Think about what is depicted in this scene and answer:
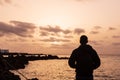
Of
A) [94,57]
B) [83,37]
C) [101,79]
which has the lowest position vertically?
[101,79]

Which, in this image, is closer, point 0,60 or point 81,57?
point 81,57

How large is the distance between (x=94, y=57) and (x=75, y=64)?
614mm

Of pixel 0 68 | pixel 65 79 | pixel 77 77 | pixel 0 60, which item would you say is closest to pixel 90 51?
pixel 77 77

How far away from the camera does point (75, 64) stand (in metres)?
10.0

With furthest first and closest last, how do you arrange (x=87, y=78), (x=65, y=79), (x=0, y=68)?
(x=65, y=79)
(x=0, y=68)
(x=87, y=78)

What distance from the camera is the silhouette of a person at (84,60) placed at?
9969 millimetres

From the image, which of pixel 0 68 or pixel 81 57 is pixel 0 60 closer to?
pixel 0 68

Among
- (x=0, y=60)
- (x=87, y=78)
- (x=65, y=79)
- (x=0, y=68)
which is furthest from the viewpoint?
(x=65, y=79)

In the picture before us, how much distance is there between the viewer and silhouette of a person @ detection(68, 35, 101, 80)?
997cm

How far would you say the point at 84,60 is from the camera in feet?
32.9

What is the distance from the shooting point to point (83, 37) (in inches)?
394

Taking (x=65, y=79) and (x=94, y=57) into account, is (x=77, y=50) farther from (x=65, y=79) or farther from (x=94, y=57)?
(x=65, y=79)

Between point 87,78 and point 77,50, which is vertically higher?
point 77,50

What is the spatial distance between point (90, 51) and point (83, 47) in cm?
24
